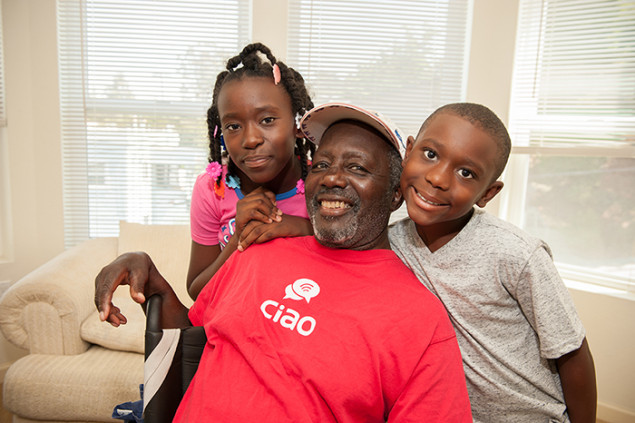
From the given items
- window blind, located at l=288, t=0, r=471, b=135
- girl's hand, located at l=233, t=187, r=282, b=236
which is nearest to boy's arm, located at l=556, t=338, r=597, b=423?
girl's hand, located at l=233, t=187, r=282, b=236

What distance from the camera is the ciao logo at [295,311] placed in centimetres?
106

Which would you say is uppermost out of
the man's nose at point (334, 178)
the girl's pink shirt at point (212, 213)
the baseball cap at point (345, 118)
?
the baseball cap at point (345, 118)

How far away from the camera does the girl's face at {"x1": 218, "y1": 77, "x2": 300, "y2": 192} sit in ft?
4.40

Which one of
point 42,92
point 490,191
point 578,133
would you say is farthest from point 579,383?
point 42,92

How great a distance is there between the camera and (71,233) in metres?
3.01

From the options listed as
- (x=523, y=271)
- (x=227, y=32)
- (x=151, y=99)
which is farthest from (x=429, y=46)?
(x=523, y=271)

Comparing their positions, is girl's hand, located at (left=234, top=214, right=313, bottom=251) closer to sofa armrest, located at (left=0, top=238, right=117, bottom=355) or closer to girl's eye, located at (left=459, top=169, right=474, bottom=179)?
girl's eye, located at (left=459, top=169, right=474, bottom=179)

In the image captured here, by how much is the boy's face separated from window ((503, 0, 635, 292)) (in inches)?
76.9

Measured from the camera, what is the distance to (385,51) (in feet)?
9.82

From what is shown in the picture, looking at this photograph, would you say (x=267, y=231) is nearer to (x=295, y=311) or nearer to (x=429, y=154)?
(x=295, y=311)

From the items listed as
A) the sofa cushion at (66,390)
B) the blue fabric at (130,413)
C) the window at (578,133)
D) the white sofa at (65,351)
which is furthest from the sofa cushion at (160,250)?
the window at (578,133)

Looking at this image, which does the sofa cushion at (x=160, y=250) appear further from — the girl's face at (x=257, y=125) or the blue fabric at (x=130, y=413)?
the girl's face at (x=257, y=125)

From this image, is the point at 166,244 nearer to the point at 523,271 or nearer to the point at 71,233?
the point at 71,233

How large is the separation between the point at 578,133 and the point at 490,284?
202 cm
